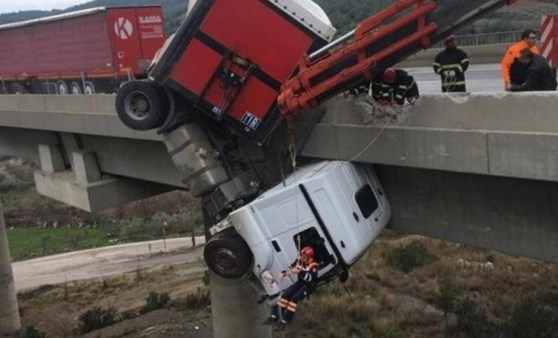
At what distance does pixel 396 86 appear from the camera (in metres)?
6.80

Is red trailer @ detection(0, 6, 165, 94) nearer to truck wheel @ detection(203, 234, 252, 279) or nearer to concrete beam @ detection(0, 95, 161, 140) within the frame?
concrete beam @ detection(0, 95, 161, 140)

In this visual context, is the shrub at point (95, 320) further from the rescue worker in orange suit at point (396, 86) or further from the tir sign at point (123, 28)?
the rescue worker in orange suit at point (396, 86)

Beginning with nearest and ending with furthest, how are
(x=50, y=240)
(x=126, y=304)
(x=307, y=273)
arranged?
(x=307, y=273)
(x=126, y=304)
(x=50, y=240)

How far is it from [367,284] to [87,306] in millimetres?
8551

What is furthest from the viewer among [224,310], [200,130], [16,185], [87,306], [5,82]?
[16,185]

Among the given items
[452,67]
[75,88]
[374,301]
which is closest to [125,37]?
[75,88]

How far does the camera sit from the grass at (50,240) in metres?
29.1

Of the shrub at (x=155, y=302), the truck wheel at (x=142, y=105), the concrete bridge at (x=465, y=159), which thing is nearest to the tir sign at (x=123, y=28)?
the shrub at (x=155, y=302)

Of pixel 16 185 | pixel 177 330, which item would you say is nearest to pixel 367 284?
pixel 177 330

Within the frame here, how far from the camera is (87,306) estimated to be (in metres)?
19.3

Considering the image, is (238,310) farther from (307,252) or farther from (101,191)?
(307,252)

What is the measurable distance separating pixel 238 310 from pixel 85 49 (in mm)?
16140

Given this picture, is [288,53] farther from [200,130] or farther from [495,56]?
[495,56]

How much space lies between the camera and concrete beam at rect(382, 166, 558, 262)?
625cm
